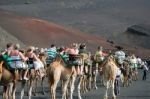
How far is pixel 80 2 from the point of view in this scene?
182 metres

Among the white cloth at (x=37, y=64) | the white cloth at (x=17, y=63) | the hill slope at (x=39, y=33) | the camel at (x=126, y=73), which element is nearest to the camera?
the white cloth at (x=17, y=63)

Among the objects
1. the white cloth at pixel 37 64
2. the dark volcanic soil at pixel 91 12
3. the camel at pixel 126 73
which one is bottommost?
the camel at pixel 126 73

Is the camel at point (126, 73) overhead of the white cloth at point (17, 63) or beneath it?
beneath

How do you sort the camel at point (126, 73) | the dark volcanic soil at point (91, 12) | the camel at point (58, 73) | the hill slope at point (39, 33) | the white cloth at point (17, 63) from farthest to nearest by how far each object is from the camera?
the dark volcanic soil at point (91, 12) → the hill slope at point (39, 33) → the camel at point (126, 73) → the camel at point (58, 73) → the white cloth at point (17, 63)

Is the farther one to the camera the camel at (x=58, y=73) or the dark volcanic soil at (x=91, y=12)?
the dark volcanic soil at (x=91, y=12)

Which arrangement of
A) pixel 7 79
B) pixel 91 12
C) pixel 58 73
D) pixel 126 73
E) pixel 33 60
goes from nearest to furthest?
pixel 7 79, pixel 58 73, pixel 33 60, pixel 126 73, pixel 91 12

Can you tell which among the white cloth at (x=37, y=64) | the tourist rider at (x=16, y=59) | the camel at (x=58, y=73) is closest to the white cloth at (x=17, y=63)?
the tourist rider at (x=16, y=59)

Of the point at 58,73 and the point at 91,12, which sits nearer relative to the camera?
the point at 58,73

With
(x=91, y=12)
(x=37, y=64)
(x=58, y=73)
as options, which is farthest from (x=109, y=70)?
(x=91, y=12)

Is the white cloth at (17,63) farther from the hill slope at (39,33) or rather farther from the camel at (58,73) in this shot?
the hill slope at (39,33)

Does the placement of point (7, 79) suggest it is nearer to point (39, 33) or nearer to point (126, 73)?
point (126, 73)

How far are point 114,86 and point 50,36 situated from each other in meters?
59.2

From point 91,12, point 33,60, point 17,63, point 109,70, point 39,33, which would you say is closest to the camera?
point 17,63

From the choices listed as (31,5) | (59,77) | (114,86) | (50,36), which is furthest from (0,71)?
(31,5)
